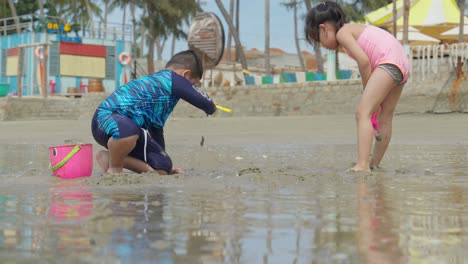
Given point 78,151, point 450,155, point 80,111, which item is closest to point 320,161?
point 450,155

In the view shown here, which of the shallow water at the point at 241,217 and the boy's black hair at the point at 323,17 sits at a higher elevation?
the boy's black hair at the point at 323,17

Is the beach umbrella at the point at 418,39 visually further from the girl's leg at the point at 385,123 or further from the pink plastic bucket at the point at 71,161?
the pink plastic bucket at the point at 71,161

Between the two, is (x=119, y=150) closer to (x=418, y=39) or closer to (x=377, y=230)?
(x=377, y=230)

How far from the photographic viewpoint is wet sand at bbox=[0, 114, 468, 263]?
189cm

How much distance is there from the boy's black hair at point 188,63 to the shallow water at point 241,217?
0.67m

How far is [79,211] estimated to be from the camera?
273cm

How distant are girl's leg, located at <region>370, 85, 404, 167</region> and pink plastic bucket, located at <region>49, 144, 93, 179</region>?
2048 millimetres

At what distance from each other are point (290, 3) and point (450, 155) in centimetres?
3607

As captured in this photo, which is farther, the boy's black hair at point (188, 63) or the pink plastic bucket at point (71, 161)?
the boy's black hair at point (188, 63)

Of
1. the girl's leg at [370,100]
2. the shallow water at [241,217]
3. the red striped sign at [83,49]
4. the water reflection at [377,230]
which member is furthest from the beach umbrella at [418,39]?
the water reflection at [377,230]

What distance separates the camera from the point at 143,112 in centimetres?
464

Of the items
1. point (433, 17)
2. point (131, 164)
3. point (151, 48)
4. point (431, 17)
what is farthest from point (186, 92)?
point (151, 48)

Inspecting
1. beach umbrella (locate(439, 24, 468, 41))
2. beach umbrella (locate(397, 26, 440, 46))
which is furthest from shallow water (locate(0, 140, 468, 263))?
beach umbrella (locate(439, 24, 468, 41))

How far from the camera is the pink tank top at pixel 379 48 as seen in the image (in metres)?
5.07
